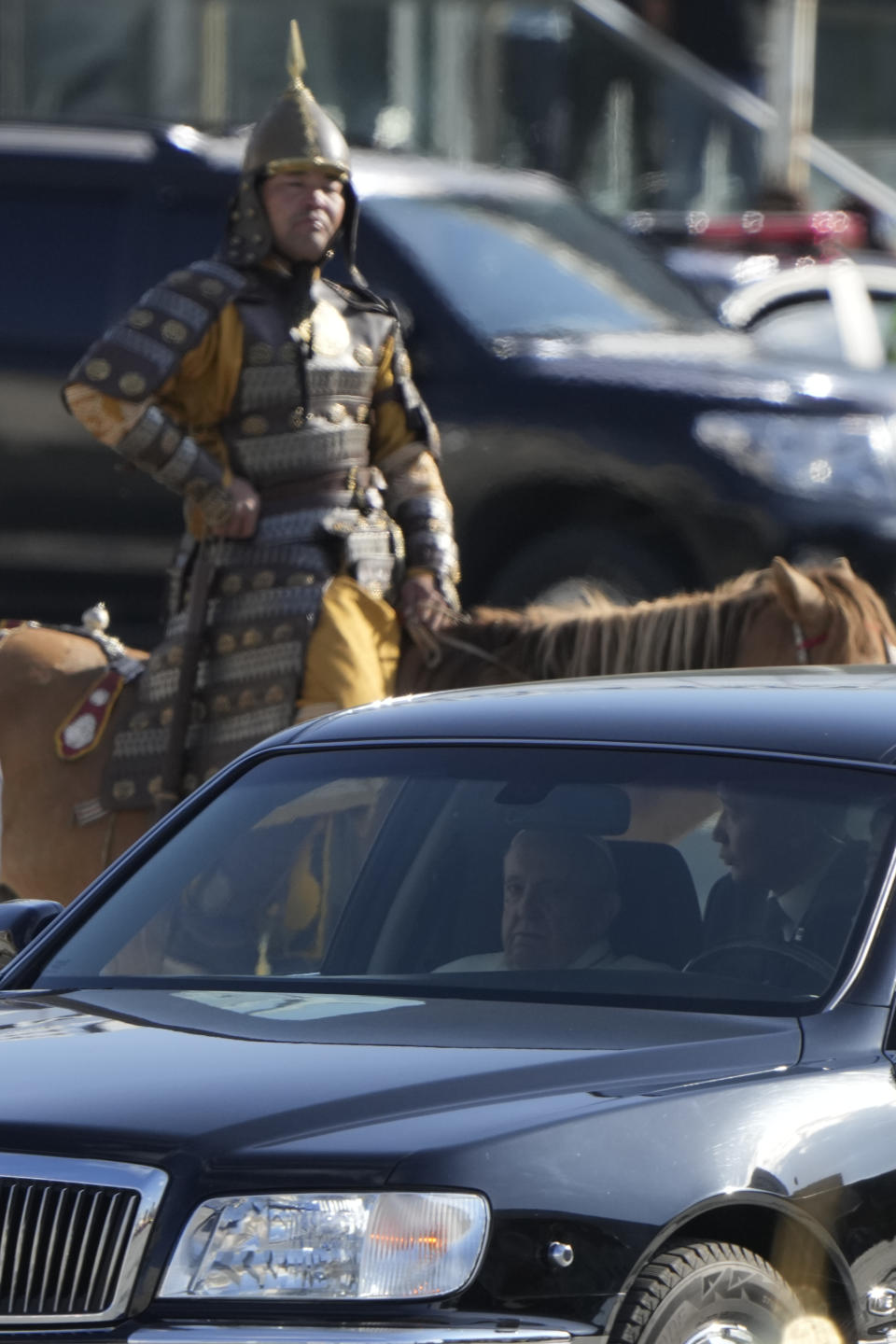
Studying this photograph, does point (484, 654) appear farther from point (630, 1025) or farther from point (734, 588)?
point (630, 1025)

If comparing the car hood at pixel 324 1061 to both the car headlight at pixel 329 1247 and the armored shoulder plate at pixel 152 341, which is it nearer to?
the car headlight at pixel 329 1247

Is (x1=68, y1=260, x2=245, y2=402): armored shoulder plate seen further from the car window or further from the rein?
the car window

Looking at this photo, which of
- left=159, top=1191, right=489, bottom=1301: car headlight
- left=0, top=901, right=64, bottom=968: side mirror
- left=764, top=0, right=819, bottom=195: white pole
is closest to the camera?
left=159, top=1191, right=489, bottom=1301: car headlight

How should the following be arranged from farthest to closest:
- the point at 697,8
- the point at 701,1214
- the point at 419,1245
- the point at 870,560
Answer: the point at 697,8 < the point at 870,560 < the point at 701,1214 < the point at 419,1245

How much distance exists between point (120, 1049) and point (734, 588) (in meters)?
3.00

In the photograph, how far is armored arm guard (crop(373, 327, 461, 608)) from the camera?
6.36 metres

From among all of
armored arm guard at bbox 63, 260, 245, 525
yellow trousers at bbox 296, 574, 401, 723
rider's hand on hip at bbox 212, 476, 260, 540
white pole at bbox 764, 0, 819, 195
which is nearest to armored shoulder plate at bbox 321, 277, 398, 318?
armored arm guard at bbox 63, 260, 245, 525

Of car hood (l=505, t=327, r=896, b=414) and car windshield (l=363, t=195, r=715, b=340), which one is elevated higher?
car windshield (l=363, t=195, r=715, b=340)

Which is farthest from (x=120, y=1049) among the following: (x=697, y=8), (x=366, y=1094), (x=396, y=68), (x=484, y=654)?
(x=697, y=8)

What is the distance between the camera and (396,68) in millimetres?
21984

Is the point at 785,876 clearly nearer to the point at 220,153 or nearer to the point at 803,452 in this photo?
the point at 803,452

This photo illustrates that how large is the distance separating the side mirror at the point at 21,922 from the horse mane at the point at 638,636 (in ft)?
6.55

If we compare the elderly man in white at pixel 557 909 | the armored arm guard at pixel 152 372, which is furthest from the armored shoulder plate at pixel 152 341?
the elderly man in white at pixel 557 909

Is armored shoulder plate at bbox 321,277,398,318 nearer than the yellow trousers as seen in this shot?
No
